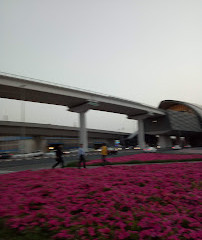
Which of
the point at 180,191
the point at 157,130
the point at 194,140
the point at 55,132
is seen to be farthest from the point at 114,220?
the point at 194,140

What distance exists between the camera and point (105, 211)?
4.42m

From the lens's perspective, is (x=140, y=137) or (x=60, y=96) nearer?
(x=60, y=96)

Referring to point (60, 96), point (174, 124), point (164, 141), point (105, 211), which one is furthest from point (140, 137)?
point (105, 211)

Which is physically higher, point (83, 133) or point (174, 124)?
point (174, 124)

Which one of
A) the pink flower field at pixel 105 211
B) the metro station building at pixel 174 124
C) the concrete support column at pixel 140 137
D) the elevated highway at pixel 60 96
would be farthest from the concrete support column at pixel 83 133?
the pink flower field at pixel 105 211

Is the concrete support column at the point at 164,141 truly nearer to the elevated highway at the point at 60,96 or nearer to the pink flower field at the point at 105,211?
the elevated highway at the point at 60,96

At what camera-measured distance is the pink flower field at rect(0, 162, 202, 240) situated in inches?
141

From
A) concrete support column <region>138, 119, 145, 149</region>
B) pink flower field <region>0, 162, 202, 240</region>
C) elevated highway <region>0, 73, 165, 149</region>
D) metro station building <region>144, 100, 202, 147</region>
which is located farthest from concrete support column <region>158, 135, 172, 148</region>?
pink flower field <region>0, 162, 202, 240</region>

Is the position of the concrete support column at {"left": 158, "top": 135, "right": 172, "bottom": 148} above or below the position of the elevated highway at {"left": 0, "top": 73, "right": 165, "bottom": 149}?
below

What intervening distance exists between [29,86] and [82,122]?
49.5ft

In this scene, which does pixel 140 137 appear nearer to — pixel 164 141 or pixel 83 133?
pixel 164 141

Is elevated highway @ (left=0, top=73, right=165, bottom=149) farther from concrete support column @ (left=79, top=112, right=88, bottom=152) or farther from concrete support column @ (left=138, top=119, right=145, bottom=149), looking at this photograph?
concrete support column @ (left=138, top=119, right=145, bottom=149)

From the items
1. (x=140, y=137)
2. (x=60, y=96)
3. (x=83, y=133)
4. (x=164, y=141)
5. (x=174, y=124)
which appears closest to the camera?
(x=60, y=96)

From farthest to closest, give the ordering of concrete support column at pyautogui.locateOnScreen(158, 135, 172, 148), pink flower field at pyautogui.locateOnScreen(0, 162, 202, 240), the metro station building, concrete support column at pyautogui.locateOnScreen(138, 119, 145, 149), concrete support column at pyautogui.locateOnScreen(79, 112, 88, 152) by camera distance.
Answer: concrete support column at pyautogui.locateOnScreen(158, 135, 172, 148)
the metro station building
concrete support column at pyautogui.locateOnScreen(138, 119, 145, 149)
concrete support column at pyautogui.locateOnScreen(79, 112, 88, 152)
pink flower field at pyautogui.locateOnScreen(0, 162, 202, 240)
